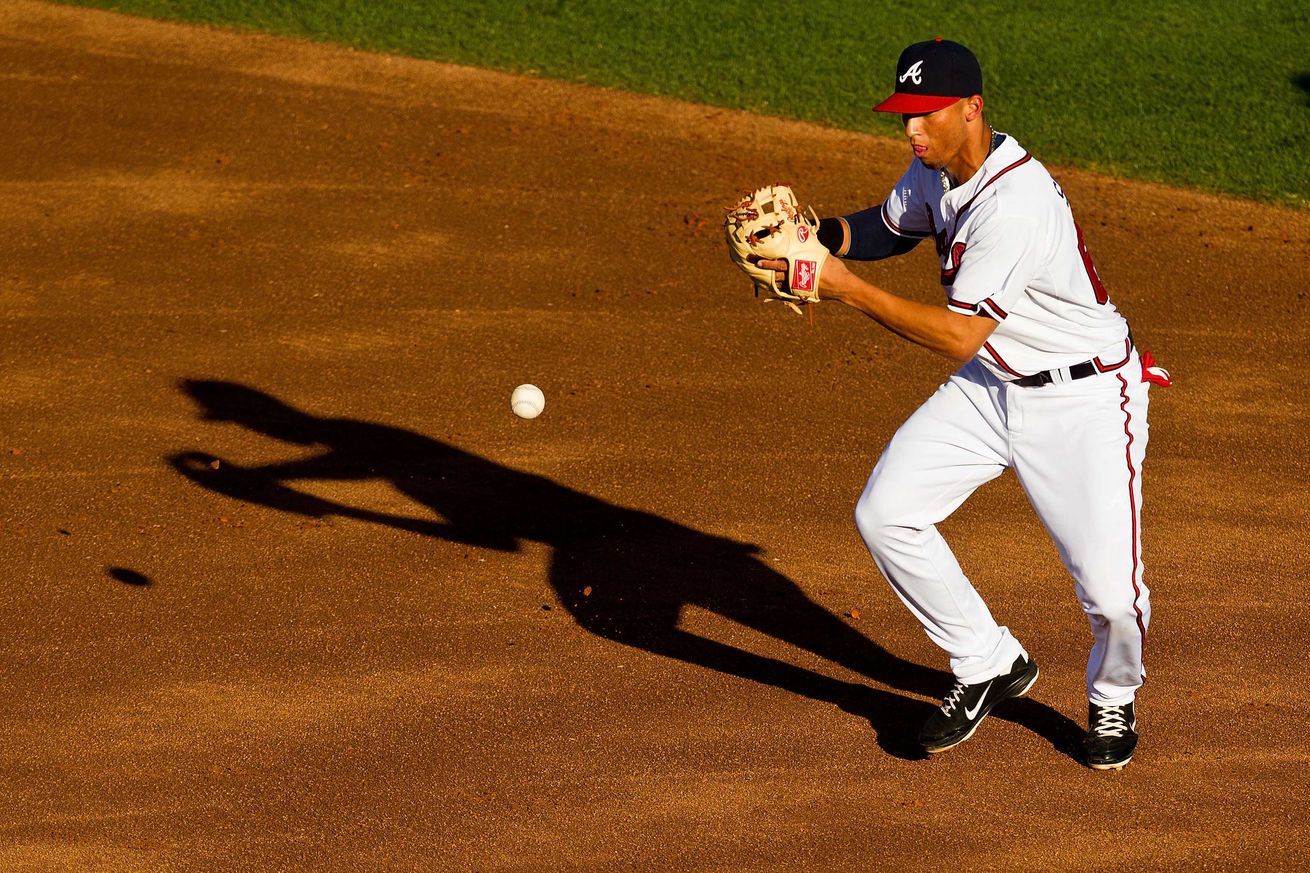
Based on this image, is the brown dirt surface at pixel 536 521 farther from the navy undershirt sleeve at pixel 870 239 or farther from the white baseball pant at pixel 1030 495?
the navy undershirt sleeve at pixel 870 239

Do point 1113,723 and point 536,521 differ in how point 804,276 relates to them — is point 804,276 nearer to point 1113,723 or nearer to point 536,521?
point 1113,723

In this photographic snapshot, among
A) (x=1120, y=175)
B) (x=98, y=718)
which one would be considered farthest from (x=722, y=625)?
(x=1120, y=175)

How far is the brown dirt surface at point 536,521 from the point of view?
15.4 feet

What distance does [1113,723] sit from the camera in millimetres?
4863

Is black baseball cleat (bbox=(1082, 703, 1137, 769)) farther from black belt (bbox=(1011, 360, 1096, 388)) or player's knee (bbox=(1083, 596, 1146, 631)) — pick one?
black belt (bbox=(1011, 360, 1096, 388))

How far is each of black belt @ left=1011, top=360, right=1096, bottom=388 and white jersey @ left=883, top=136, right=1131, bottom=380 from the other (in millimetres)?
21

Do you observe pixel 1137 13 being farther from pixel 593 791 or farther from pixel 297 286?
pixel 593 791

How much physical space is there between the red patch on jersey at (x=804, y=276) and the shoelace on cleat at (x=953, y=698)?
59.5 inches

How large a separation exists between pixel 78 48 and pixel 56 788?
8.97 meters

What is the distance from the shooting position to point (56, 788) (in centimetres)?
477

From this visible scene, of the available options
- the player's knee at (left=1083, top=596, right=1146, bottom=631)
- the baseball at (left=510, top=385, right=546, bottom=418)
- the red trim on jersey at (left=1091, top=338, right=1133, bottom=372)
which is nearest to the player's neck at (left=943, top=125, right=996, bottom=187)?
the red trim on jersey at (left=1091, top=338, right=1133, bottom=372)

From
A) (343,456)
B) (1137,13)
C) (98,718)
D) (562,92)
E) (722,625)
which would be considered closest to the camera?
(98,718)

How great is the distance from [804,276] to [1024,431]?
92 cm

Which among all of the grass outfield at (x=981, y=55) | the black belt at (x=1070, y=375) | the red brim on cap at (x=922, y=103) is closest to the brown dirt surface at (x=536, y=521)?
the grass outfield at (x=981, y=55)
